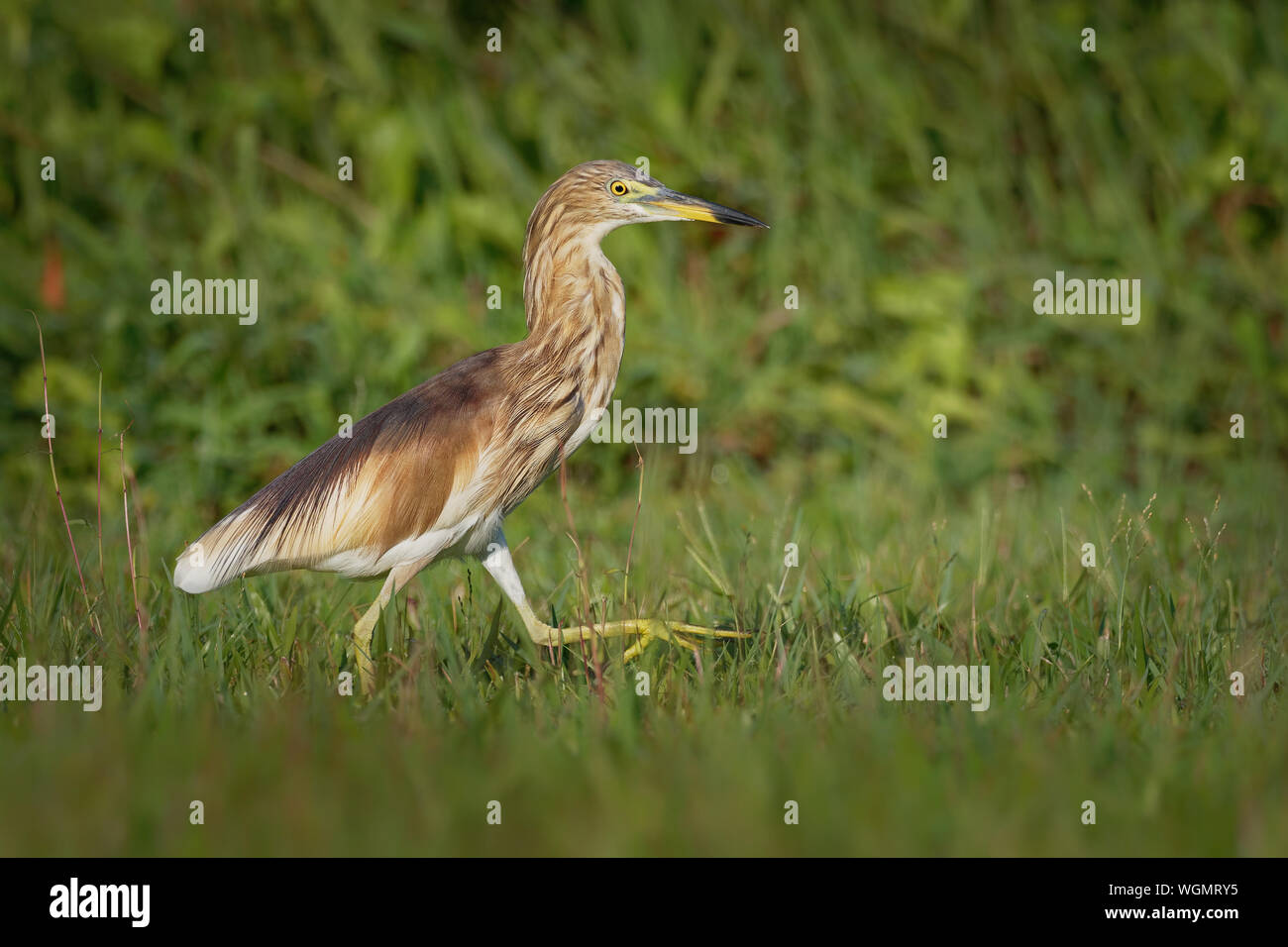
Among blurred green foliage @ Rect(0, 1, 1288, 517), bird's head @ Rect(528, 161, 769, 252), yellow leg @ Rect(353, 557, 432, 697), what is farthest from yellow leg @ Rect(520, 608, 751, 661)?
blurred green foliage @ Rect(0, 1, 1288, 517)

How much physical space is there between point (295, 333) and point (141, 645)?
342cm

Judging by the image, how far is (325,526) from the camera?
176 inches

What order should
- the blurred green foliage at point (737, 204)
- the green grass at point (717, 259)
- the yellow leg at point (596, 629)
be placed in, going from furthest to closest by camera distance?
1. the blurred green foliage at point (737, 204)
2. the green grass at point (717, 259)
3. the yellow leg at point (596, 629)

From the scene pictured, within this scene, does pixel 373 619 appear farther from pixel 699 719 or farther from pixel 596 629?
pixel 699 719

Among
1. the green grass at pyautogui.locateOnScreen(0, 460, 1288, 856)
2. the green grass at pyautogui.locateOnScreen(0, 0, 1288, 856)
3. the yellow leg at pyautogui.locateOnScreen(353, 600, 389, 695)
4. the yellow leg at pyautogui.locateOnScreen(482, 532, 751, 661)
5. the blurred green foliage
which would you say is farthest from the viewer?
the blurred green foliage

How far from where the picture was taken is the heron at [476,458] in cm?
444

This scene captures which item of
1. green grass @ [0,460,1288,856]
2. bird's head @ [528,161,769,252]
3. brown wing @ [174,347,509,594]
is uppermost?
bird's head @ [528,161,769,252]

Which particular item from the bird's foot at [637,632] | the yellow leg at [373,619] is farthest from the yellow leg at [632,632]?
the yellow leg at [373,619]

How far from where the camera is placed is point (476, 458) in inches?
175

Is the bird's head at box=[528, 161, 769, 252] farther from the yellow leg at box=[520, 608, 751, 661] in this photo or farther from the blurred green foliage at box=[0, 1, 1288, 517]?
the blurred green foliage at box=[0, 1, 1288, 517]

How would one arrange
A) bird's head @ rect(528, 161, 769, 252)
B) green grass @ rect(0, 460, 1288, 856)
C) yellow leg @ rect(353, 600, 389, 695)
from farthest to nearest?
bird's head @ rect(528, 161, 769, 252), yellow leg @ rect(353, 600, 389, 695), green grass @ rect(0, 460, 1288, 856)

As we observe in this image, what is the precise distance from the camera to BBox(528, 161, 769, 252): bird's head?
Result: 4672 millimetres

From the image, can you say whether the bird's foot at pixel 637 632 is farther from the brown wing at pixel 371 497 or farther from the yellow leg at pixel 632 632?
the brown wing at pixel 371 497

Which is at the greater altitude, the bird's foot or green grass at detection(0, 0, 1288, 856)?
green grass at detection(0, 0, 1288, 856)
